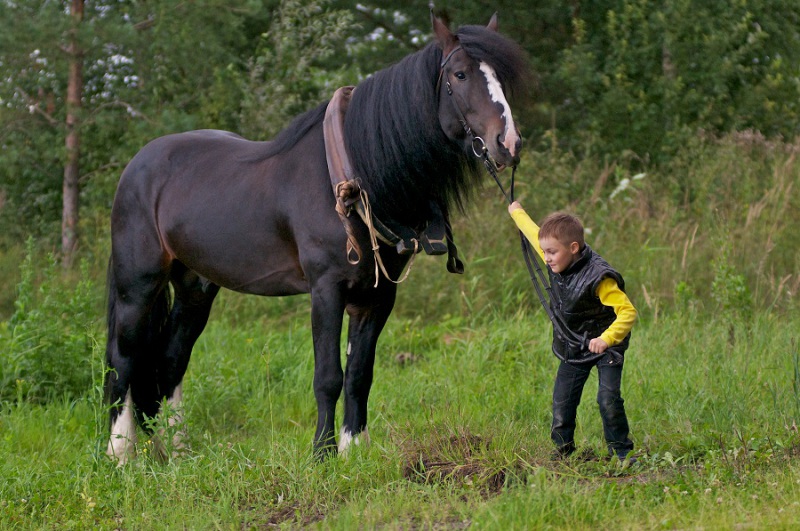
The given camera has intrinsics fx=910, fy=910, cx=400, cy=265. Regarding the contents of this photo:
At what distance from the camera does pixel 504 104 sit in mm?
3807

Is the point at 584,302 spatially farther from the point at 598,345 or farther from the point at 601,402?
the point at 601,402

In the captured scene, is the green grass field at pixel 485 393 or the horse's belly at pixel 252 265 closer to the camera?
the green grass field at pixel 485 393

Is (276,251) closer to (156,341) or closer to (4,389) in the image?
(156,341)

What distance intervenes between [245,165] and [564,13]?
34.1 ft

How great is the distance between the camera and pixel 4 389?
229 inches

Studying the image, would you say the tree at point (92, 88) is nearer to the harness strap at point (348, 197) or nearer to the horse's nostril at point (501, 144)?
the harness strap at point (348, 197)

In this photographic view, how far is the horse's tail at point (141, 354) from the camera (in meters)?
5.08

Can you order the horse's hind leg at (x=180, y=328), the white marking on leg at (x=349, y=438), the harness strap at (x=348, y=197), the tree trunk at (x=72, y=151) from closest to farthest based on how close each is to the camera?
the harness strap at (x=348, y=197) → the white marking on leg at (x=349, y=438) → the horse's hind leg at (x=180, y=328) → the tree trunk at (x=72, y=151)

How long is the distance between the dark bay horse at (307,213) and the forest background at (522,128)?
0.49 metres

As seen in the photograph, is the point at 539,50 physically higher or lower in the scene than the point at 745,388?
higher

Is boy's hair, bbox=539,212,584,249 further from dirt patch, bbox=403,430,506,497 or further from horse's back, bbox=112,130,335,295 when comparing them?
horse's back, bbox=112,130,335,295

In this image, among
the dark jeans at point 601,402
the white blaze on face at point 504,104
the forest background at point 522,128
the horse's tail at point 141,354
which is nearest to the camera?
the white blaze on face at point 504,104

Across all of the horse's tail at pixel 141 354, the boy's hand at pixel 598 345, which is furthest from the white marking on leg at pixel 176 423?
the boy's hand at pixel 598 345

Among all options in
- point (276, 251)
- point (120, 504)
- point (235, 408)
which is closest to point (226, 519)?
point (120, 504)
